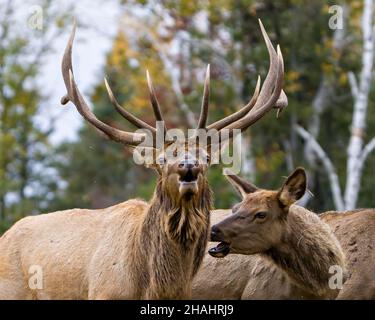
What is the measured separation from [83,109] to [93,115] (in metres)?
0.11

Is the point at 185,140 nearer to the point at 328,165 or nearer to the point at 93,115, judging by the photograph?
the point at 93,115

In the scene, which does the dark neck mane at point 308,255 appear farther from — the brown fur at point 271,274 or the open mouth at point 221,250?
the open mouth at point 221,250

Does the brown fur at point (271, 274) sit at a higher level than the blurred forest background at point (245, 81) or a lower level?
lower

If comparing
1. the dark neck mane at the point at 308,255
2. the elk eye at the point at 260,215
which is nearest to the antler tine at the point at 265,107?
the elk eye at the point at 260,215

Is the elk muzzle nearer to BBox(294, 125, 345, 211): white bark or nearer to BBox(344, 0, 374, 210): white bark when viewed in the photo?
BBox(344, 0, 374, 210): white bark

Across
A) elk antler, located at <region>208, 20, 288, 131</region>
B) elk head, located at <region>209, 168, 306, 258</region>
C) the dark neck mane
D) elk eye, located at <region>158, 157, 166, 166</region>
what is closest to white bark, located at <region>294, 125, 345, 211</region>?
the dark neck mane

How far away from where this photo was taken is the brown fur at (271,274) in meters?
12.4

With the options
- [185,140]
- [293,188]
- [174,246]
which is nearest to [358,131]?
[293,188]

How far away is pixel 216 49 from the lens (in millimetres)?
34062

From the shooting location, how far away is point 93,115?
38.4ft
